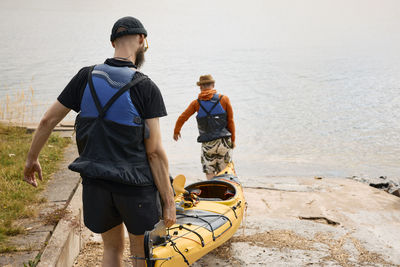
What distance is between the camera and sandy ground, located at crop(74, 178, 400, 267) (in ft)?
15.5

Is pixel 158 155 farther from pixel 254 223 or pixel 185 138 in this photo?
pixel 185 138

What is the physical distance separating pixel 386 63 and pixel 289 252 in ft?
176

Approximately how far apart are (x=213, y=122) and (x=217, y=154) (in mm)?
530

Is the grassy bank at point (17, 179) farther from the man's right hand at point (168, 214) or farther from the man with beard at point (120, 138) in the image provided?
the man's right hand at point (168, 214)

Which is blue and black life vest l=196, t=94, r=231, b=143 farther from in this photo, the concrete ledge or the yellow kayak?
the concrete ledge

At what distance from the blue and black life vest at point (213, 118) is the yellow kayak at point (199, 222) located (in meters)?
0.91

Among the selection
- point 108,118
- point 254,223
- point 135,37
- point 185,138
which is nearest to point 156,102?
point 108,118

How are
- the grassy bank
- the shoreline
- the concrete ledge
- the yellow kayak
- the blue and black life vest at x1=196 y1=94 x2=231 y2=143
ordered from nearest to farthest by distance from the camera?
the yellow kayak → the concrete ledge → the grassy bank → the shoreline → the blue and black life vest at x1=196 y1=94 x2=231 y2=143

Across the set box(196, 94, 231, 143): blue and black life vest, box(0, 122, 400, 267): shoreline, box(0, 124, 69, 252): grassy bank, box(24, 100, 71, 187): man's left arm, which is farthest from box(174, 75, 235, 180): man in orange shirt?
box(24, 100, 71, 187): man's left arm

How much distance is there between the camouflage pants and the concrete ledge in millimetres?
2221

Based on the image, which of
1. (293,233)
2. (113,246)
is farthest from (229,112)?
(113,246)

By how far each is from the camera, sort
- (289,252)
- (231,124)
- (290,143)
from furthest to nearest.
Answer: (290,143) → (231,124) → (289,252)

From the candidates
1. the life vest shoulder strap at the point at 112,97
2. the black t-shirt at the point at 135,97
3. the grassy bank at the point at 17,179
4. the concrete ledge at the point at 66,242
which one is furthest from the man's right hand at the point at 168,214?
the grassy bank at the point at 17,179

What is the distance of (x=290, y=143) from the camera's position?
19.4 metres
